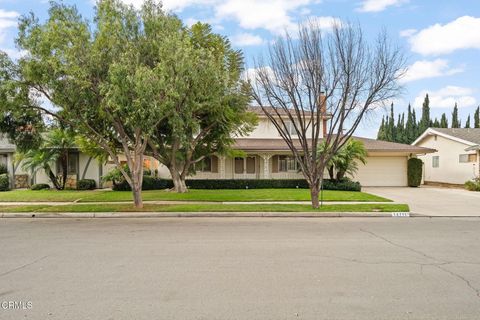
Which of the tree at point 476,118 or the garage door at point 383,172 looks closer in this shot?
the garage door at point 383,172

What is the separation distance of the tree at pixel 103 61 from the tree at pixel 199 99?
55 cm

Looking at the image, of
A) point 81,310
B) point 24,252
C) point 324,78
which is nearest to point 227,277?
point 81,310

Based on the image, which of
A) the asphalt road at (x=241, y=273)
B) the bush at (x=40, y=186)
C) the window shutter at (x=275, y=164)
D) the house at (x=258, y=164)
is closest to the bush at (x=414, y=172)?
the house at (x=258, y=164)

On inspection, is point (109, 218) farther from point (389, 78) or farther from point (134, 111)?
point (389, 78)

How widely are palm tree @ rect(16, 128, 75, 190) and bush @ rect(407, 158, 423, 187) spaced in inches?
940

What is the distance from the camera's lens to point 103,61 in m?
12.8

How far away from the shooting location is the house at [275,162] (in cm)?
2577

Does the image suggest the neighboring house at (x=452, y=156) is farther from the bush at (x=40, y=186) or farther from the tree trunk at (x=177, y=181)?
the bush at (x=40, y=186)

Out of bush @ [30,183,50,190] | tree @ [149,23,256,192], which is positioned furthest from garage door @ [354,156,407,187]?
bush @ [30,183,50,190]

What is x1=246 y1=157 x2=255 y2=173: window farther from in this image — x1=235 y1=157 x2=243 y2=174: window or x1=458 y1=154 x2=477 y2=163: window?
x1=458 y1=154 x2=477 y2=163: window

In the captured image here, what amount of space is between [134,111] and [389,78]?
953cm

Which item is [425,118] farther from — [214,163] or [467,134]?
[214,163]

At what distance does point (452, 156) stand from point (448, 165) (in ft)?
2.82

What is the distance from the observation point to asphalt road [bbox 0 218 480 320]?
4430mm
